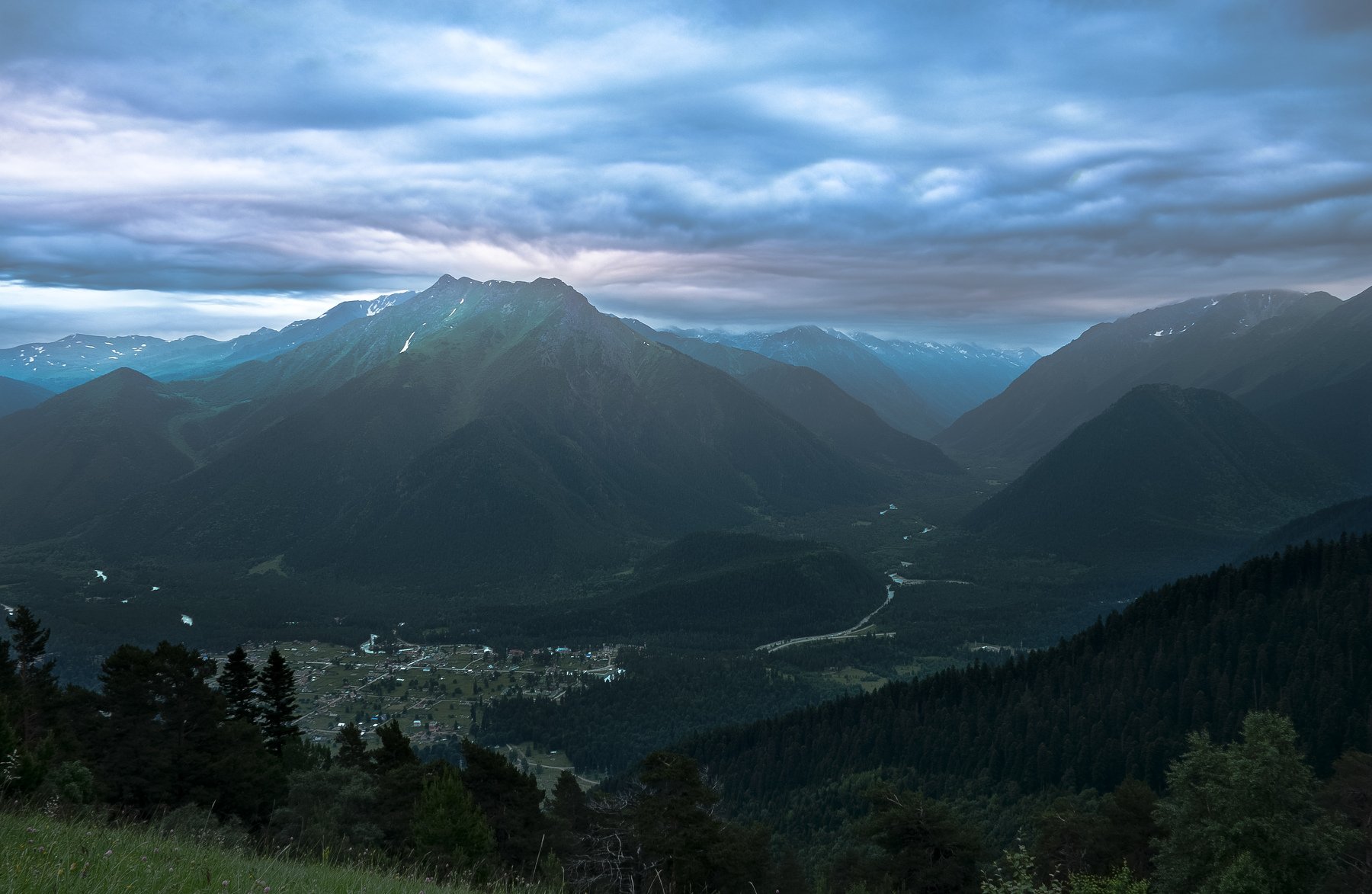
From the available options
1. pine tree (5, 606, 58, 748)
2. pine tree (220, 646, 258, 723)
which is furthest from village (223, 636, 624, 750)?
pine tree (5, 606, 58, 748)

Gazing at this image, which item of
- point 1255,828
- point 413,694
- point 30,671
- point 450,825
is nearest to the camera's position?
point 1255,828

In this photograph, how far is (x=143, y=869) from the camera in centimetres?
1168

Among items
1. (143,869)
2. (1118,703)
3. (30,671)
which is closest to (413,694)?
(30,671)

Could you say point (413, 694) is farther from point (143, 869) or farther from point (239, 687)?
point (143, 869)

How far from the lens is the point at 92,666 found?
195 metres

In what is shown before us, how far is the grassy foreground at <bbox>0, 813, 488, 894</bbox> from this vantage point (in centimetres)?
1030

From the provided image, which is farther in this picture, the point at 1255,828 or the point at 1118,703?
the point at 1118,703

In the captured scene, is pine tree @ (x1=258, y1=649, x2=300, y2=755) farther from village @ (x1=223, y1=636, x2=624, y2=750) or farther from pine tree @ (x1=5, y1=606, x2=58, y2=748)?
village @ (x1=223, y1=636, x2=624, y2=750)

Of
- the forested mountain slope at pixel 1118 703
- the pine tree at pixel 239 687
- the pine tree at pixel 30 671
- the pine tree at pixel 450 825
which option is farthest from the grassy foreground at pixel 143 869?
the forested mountain slope at pixel 1118 703

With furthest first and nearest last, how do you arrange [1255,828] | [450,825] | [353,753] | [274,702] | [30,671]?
1. [274,702]
2. [30,671]
3. [353,753]
4. [450,825]
5. [1255,828]

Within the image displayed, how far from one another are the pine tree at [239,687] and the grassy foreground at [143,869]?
2117 inches

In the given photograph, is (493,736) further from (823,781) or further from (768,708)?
(823,781)

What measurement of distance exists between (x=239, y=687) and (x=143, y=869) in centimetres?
6182

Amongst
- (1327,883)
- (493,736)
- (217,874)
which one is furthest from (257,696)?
(493,736)
